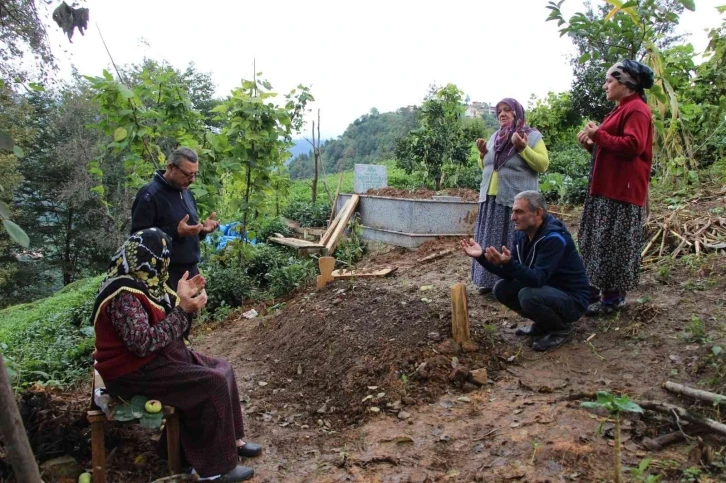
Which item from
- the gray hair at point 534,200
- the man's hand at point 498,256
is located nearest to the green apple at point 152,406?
the man's hand at point 498,256

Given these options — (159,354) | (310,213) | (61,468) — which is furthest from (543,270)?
(310,213)

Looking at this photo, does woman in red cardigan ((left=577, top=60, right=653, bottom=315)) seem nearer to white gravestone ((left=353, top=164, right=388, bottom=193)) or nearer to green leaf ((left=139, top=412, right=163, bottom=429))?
green leaf ((left=139, top=412, right=163, bottom=429))

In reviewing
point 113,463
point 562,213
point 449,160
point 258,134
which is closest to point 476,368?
point 113,463

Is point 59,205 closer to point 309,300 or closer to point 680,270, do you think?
point 309,300

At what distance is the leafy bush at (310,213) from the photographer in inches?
468

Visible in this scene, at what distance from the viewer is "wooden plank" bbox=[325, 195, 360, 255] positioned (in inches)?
343

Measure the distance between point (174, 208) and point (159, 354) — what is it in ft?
5.56

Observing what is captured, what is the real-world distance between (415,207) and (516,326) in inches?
164

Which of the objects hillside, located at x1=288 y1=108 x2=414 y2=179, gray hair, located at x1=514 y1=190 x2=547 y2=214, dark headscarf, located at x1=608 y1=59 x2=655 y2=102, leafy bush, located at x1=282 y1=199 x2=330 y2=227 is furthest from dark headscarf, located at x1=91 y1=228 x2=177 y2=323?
hillside, located at x1=288 y1=108 x2=414 y2=179

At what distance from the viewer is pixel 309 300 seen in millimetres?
5887

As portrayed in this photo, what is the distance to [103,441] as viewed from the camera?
255cm

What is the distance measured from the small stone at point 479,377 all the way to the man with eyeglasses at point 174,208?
235 cm

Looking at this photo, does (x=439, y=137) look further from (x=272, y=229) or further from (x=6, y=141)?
(x=6, y=141)

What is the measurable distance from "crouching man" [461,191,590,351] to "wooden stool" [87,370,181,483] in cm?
217
